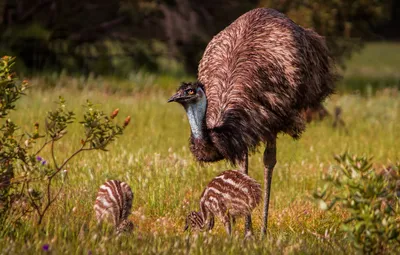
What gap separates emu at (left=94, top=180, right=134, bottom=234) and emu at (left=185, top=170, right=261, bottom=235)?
0.66 meters

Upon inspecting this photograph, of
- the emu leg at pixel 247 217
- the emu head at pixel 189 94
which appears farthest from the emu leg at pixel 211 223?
the emu head at pixel 189 94

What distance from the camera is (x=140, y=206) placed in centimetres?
824

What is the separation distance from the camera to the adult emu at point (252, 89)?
711 cm

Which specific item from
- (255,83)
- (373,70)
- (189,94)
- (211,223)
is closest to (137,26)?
(255,83)

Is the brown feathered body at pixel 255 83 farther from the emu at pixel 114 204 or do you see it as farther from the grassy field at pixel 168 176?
the grassy field at pixel 168 176

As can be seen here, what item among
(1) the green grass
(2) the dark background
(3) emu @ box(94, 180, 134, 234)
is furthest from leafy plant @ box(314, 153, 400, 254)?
(1) the green grass

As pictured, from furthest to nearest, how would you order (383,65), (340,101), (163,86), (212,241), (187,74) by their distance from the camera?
(383,65) < (187,74) < (163,86) < (340,101) < (212,241)

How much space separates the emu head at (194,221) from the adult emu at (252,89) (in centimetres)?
45

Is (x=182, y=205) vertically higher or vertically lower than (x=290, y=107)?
lower

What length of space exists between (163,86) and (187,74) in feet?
5.77

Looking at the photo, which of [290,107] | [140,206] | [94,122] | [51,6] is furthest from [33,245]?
[51,6]

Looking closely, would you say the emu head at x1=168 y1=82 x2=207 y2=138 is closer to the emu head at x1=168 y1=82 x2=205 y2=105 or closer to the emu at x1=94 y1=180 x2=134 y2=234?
the emu head at x1=168 y1=82 x2=205 y2=105

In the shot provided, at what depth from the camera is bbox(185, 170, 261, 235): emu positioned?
7000 mm

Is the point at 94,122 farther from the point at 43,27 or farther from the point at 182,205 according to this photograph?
the point at 43,27
